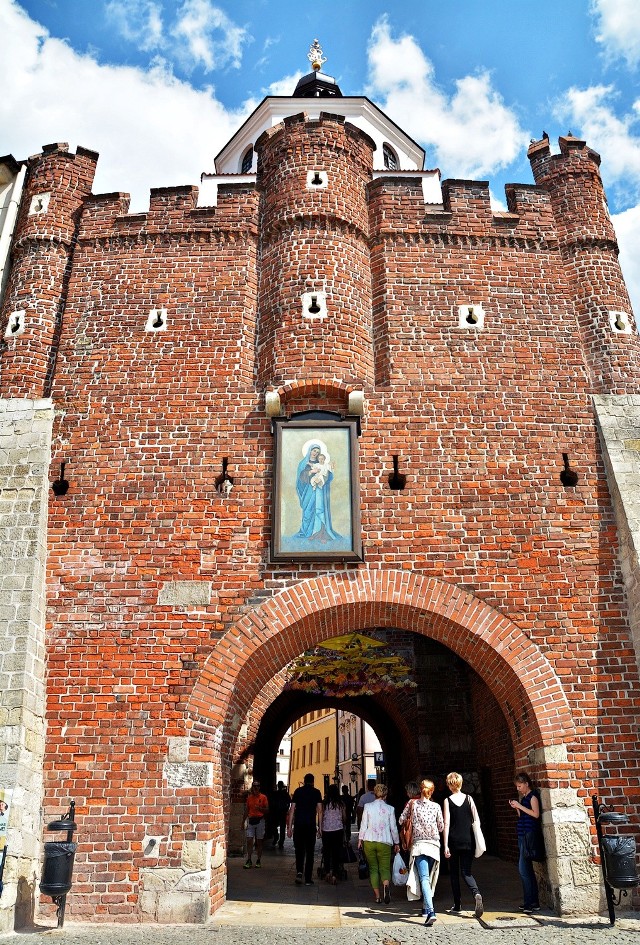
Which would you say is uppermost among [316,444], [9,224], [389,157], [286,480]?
[389,157]

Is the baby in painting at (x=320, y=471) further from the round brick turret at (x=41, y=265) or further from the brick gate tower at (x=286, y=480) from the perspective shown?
the round brick turret at (x=41, y=265)

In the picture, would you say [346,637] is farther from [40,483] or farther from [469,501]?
[40,483]

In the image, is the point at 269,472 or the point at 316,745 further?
the point at 316,745

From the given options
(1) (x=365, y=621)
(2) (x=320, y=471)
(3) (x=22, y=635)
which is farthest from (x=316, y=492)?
(3) (x=22, y=635)

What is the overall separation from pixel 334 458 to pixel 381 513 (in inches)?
33.1

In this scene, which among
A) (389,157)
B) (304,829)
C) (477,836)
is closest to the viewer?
(477,836)

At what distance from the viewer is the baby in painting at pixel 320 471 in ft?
27.5

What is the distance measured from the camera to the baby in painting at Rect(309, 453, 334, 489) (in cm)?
837

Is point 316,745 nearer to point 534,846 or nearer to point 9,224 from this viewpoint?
point 534,846

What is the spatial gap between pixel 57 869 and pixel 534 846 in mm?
4440

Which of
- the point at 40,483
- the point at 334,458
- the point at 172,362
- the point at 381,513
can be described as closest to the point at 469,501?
the point at 381,513

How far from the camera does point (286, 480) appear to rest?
8383 millimetres

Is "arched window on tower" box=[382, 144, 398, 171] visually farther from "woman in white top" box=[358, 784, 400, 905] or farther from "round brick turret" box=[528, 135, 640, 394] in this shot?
"woman in white top" box=[358, 784, 400, 905]

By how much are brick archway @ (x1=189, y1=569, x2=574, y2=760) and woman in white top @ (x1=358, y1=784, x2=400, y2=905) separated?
1.63 m
